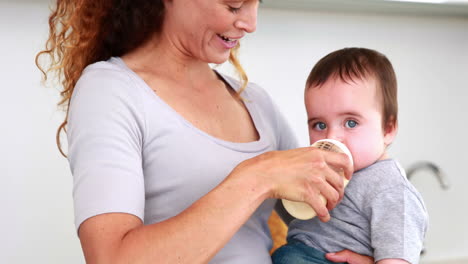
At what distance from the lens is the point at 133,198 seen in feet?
3.22

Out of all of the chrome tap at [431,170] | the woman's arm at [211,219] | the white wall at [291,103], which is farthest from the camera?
the chrome tap at [431,170]

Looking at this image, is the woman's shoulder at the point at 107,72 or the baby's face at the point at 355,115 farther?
the baby's face at the point at 355,115

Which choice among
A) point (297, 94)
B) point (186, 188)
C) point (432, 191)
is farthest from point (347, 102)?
point (432, 191)

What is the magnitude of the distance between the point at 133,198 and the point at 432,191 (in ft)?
6.74

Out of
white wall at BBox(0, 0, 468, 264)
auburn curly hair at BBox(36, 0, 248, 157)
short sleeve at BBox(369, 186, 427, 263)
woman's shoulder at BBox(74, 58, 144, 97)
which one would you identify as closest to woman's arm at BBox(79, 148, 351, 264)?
short sleeve at BBox(369, 186, 427, 263)

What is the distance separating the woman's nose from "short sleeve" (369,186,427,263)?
428 mm

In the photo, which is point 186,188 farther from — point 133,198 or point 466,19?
point 466,19

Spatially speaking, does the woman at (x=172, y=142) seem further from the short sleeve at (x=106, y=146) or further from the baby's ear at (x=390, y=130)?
the baby's ear at (x=390, y=130)

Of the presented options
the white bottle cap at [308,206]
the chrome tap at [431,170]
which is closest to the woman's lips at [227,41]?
the white bottle cap at [308,206]

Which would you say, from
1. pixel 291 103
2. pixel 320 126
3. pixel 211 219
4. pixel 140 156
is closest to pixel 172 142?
pixel 140 156

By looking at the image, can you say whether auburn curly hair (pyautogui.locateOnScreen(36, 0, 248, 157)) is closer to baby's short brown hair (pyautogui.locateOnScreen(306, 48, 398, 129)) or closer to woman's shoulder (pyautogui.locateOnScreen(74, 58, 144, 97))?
woman's shoulder (pyautogui.locateOnScreen(74, 58, 144, 97))

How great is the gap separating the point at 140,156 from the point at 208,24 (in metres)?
0.31

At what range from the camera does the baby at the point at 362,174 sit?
3.73 ft

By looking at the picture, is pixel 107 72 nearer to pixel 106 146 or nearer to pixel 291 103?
pixel 106 146
